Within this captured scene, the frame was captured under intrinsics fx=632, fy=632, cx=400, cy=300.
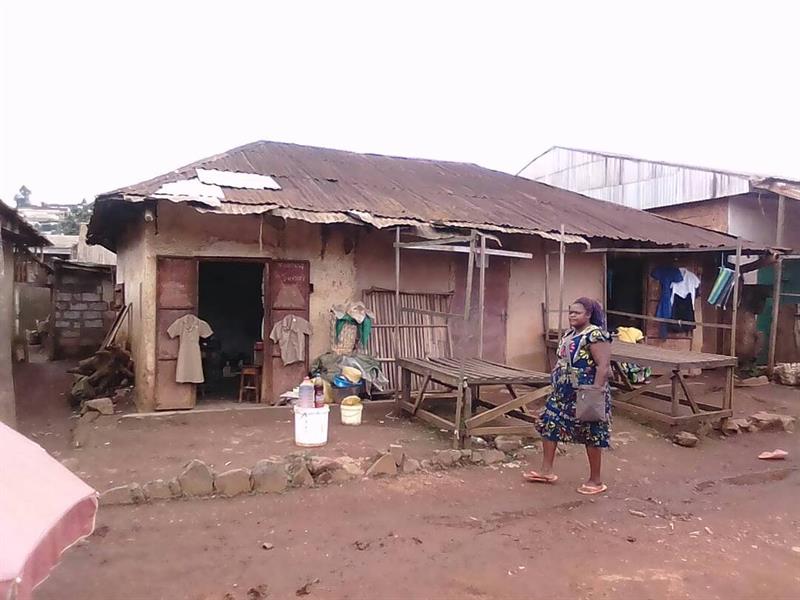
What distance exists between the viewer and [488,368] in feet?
24.5

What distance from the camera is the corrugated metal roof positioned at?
8.56m

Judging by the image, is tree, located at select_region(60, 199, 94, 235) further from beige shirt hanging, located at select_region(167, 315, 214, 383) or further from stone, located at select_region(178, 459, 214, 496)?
stone, located at select_region(178, 459, 214, 496)

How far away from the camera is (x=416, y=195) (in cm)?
1035

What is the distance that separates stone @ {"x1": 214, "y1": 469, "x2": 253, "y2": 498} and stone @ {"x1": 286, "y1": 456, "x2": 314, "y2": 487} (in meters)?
0.36

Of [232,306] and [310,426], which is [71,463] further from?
[232,306]

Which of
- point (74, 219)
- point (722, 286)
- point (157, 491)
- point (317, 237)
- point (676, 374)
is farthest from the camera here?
point (74, 219)

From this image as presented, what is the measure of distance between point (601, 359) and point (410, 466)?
2.04 metres

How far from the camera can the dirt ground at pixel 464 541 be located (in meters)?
3.72

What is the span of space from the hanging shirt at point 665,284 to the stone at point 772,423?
3538mm

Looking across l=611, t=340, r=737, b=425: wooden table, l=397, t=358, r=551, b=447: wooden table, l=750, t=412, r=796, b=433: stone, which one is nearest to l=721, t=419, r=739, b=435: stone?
l=611, t=340, r=737, b=425: wooden table

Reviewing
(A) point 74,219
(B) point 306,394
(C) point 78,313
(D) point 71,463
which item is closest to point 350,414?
(B) point 306,394

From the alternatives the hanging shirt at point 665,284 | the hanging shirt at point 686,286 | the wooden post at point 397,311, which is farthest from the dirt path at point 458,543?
the hanging shirt at point 686,286

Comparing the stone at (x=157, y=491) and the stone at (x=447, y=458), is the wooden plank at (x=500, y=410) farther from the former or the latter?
the stone at (x=157, y=491)

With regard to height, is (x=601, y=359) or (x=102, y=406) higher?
(x=601, y=359)
